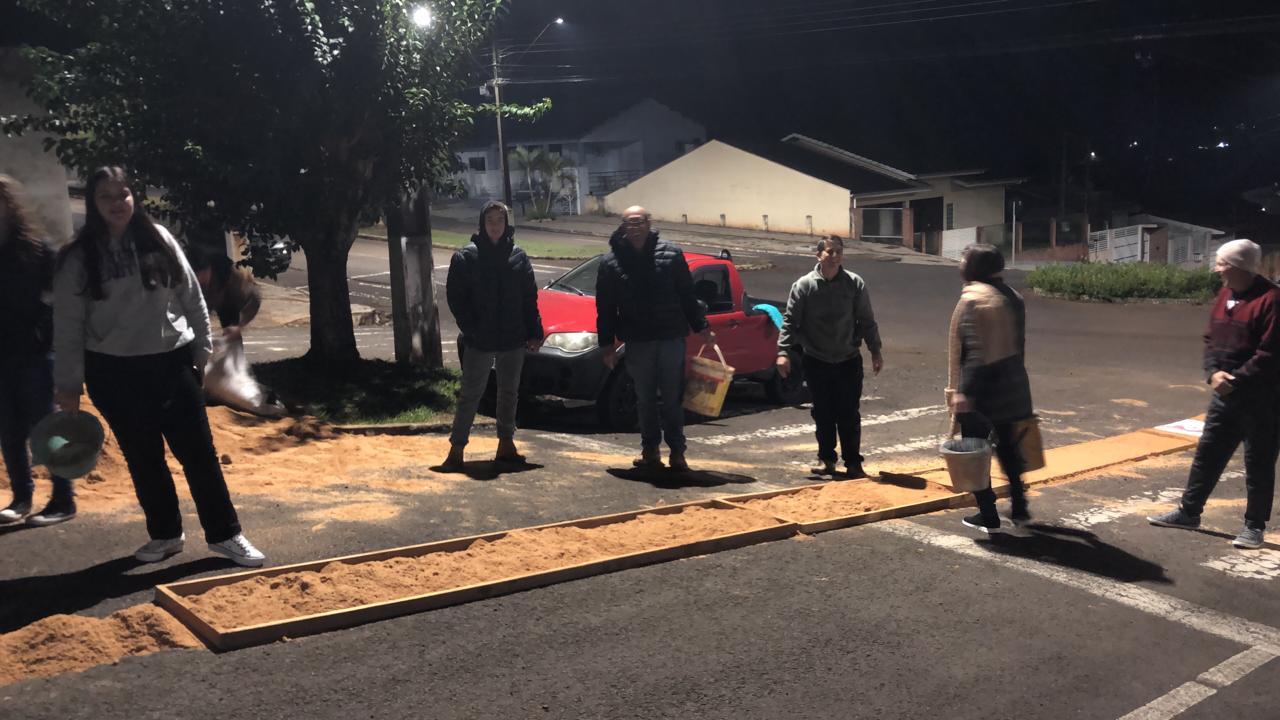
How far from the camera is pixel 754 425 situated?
40.7ft

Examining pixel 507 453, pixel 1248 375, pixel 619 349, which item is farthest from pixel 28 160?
pixel 1248 375

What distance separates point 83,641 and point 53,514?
6.66 ft

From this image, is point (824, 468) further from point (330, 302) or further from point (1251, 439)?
point (330, 302)

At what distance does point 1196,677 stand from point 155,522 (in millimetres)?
5018

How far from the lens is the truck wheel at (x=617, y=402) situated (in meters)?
11.6

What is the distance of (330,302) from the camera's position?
12734 millimetres

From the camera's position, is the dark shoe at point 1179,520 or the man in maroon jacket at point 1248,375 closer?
the man in maroon jacket at point 1248,375

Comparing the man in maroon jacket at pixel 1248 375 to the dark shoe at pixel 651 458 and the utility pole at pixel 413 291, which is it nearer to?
the dark shoe at pixel 651 458

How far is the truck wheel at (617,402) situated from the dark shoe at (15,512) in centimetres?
586

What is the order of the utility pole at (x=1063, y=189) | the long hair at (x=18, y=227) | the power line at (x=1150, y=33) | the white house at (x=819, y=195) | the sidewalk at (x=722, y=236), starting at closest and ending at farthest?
the long hair at (x=18, y=227) < the power line at (x=1150, y=33) < the sidewalk at (x=722, y=236) < the white house at (x=819, y=195) < the utility pole at (x=1063, y=189)

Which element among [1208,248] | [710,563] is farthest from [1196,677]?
[1208,248]

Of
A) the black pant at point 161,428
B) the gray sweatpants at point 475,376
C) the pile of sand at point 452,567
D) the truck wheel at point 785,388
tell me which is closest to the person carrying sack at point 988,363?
the pile of sand at point 452,567

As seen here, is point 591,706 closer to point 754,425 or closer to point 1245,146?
point 754,425

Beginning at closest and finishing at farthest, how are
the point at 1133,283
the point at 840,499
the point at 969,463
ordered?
1. the point at 969,463
2. the point at 840,499
3. the point at 1133,283
